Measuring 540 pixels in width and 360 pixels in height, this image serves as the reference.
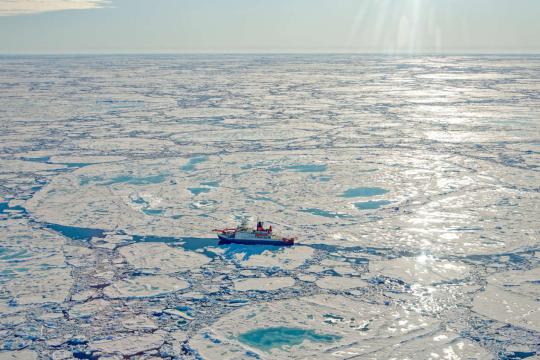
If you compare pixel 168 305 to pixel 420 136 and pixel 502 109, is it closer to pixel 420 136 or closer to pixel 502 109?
pixel 420 136

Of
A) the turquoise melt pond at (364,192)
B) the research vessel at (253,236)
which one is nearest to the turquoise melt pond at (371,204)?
the turquoise melt pond at (364,192)

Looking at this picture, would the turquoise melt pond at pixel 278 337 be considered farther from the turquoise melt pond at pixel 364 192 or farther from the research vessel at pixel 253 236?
the turquoise melt pond at pixel 364 192

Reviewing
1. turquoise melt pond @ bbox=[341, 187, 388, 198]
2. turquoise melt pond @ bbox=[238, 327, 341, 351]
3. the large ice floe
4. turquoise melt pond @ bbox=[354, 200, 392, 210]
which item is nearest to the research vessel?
the large ice floe

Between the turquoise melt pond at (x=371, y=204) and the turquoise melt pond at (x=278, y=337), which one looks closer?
the turquoise melt pond at (x=278, y=337)

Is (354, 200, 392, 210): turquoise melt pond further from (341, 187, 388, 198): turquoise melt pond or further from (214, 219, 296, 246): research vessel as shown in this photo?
(214, 219, 296, 246): research vessel

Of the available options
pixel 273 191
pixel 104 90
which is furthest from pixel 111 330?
pixel 104 90

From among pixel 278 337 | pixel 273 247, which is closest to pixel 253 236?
pixel 273 247
